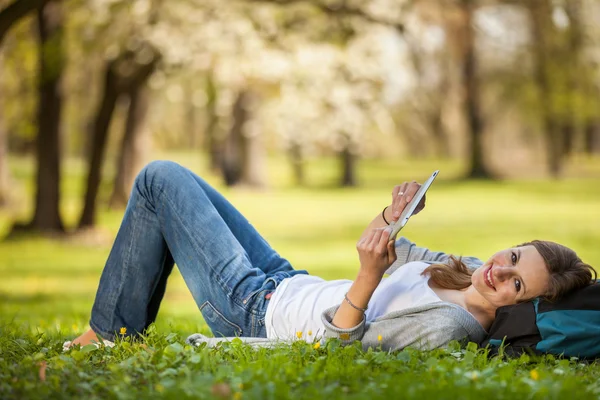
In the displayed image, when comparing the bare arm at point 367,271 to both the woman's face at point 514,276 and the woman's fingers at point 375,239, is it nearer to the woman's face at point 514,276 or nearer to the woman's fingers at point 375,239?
the woman's fingers at point 375,239

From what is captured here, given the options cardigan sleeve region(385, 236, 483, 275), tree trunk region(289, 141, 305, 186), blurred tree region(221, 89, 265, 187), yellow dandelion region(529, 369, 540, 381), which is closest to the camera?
yellow dandelion region(529, 369, 540, 381)

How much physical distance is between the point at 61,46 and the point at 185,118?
30604 mm

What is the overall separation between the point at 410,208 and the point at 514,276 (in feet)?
2.17

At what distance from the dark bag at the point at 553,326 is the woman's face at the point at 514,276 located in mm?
53

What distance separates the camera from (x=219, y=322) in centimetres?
428

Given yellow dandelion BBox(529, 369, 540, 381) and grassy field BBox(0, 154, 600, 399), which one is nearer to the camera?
grassy field BBox(0, 154, 600, 399)

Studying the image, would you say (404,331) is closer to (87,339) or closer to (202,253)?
(202,253)

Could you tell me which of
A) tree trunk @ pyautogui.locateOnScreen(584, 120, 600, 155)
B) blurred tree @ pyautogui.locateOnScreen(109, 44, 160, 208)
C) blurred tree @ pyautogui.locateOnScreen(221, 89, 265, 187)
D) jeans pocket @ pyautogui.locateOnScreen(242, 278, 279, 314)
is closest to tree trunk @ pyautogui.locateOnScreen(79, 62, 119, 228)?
blurred tree @ pyautogui.locateOnScreen(109, 44, 160, 208)

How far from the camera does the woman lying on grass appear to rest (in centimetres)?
383

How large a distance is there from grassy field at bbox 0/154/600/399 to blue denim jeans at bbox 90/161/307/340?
0.24m

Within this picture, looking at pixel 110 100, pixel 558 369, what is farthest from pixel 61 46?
pixel 558 369

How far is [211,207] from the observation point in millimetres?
4371

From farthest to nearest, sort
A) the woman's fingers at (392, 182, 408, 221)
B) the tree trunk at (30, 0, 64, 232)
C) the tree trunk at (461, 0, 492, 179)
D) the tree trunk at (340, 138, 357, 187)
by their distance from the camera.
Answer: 1. the tree trunk at (340, 138, 357, 187)
2. the tree trunk at (461, 0, 492, 179)
3. the tree trunk at (30, 0, 64, 232)
4. the woman's fingers at (392, 182, 408, 221)

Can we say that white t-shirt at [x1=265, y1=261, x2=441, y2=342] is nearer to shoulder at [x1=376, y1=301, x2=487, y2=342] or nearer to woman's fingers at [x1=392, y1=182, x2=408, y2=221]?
shoulder at [x1=376, y1=301, x2=487, y2=342]
